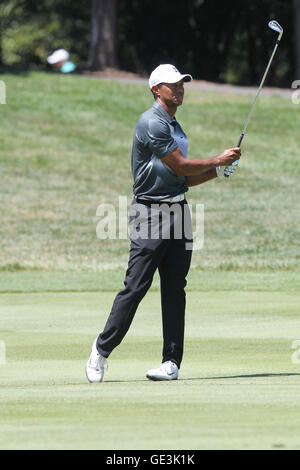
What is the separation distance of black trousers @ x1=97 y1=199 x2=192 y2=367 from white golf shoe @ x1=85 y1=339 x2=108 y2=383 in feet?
0.28

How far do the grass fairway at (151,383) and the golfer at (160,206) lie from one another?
0.33 metres

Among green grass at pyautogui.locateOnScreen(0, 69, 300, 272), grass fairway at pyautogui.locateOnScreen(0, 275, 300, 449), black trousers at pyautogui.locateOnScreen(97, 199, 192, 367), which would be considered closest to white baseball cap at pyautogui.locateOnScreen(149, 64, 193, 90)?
black trousers at pyautogui.locateOnScreen(97, 199, 192, 367)

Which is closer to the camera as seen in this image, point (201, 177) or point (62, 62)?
point (201, 177)

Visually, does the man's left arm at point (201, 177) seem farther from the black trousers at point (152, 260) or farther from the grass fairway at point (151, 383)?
the grass fairway at point (151, 383)

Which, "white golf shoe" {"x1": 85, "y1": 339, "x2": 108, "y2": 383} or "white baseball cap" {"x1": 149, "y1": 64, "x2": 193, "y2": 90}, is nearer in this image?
"white golf shoe" {"x1": 85, "y1": 339, "x2": 108, "y2": 383}

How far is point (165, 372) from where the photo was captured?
7.11 meters

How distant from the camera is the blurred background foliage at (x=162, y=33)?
46.8m

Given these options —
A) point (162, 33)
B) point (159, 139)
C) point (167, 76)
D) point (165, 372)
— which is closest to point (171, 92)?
point (167, 76)

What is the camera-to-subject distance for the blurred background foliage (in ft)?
153

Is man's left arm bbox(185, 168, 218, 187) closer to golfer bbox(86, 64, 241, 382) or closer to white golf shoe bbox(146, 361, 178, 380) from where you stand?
golfer bbox(86, 64, 241, 382)

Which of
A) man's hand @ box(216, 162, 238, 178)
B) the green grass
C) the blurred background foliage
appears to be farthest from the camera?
the blurred background foliage

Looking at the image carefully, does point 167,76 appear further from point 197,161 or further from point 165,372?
point 165,372

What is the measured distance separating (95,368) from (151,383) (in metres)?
0.42

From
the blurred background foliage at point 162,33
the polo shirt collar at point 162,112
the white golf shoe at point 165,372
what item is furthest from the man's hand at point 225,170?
the blurred background foliage at point 162,33
